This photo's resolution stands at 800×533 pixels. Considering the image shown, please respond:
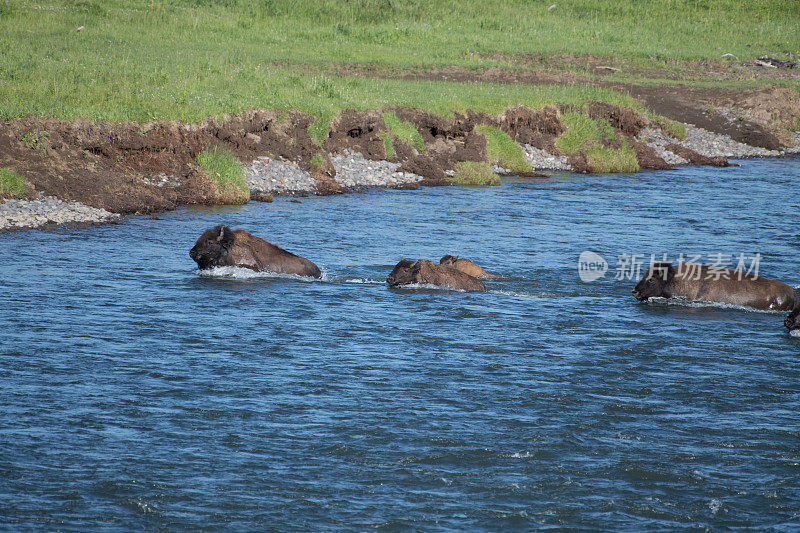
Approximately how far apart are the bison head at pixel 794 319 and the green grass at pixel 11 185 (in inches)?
646

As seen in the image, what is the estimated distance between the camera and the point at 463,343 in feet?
43.5

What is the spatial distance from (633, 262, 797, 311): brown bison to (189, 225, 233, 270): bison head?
7485 mm

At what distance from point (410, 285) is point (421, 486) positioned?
24.4ft

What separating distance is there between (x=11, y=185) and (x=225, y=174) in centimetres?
570

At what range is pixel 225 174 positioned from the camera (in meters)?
24.7

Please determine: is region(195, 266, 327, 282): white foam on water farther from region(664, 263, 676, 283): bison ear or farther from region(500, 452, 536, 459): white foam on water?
region(500, 452, 536, 459): white foam on water

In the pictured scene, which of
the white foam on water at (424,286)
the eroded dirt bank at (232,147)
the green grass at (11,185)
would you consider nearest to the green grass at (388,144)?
the eroded dirt bank at (232,147)

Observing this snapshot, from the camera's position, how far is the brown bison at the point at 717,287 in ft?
49.6

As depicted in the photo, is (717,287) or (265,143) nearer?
(717,287)

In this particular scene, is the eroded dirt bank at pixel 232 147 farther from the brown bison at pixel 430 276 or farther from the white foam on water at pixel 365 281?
the brown bison at pixel 430 276

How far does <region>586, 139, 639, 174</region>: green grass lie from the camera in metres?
33.5

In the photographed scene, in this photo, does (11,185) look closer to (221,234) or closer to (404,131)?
(221,234)

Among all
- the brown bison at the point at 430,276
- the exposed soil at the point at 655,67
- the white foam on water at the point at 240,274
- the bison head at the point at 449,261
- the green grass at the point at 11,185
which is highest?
the exposed soil at the point at 655,67
